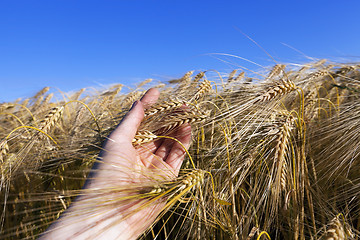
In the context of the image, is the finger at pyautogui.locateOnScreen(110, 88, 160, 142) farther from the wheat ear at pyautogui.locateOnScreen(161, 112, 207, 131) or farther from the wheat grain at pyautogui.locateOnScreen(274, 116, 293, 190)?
the wheat grain at pyautogui.locateOnScreen(274, 116, 293, 190)

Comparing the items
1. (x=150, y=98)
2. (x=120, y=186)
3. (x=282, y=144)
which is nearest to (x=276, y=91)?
(x=282, y=144)

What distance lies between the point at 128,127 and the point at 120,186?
0.34m

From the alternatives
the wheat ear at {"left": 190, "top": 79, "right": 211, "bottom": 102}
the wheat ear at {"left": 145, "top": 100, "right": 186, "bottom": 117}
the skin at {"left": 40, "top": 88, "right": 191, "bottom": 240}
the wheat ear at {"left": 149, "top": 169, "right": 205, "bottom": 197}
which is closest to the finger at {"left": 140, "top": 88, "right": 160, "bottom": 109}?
the skin at {"left": 40, "top": 88, "right": 191, "bottom": 240}

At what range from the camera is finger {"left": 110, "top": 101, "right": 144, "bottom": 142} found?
131 centimetres

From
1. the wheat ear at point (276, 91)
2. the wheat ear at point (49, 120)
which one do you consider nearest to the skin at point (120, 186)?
the wheat ear at point (276, 91)

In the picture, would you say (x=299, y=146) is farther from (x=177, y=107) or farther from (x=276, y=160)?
(x=177, y=107)

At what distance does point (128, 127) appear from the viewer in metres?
1.34

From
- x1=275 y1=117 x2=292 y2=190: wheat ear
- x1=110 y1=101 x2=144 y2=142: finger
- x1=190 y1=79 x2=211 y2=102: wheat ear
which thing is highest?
x1=190 y1=79 x2=211 y2=102: wheat ear

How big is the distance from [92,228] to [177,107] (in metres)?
0.73

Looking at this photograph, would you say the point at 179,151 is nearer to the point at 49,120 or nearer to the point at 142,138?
the point at 142,138

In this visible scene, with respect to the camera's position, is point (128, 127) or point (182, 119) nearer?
point (128, 127)

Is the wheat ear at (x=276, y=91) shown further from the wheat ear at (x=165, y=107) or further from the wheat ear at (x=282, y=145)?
the wheat ear at (x=165, y=107)

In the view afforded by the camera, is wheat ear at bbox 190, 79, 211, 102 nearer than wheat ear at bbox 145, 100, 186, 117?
No

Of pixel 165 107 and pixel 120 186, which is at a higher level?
pixel 165 107
